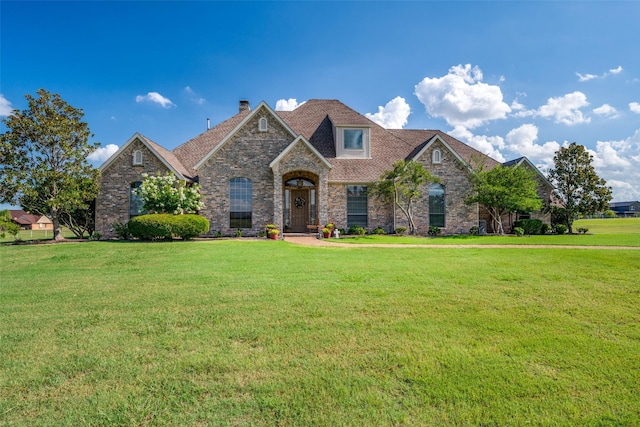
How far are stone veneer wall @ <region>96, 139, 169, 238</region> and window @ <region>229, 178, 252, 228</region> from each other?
13.6ft

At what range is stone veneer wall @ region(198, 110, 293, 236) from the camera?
19953 mm

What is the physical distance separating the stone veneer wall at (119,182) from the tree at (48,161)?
1.00 metres

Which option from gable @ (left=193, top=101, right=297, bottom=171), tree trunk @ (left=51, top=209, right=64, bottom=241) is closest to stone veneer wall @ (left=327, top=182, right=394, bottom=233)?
gable @ (left=193, top=101, right=297, bottom=171)

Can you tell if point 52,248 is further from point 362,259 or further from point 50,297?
point 362,259

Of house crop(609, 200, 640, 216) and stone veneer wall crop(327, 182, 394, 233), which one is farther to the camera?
house crop(609, 200, 640, 216)

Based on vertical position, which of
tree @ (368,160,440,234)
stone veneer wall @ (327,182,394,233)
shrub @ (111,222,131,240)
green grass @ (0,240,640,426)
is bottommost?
green grass @ (0,240,640,426)

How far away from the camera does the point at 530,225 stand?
882 inches

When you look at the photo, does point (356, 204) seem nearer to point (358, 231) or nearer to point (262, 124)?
point (358, 231)

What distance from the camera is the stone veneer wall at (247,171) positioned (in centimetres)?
1995

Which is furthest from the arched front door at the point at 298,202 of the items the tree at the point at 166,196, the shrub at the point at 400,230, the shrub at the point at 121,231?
the shrub at the point at 121,231

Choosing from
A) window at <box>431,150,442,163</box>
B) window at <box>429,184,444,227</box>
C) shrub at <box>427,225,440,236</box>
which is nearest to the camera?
shrub at <box>427,225,440,236</box>

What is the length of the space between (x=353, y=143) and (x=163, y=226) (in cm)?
1366

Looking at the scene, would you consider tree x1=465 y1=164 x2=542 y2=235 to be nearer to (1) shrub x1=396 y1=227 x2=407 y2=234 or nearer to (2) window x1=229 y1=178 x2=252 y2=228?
(1) shrub x1=396 y1=227 x2=407 y2=234

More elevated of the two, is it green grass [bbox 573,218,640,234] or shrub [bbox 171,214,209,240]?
shrub [bbox 171,214,209,240]
